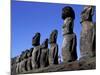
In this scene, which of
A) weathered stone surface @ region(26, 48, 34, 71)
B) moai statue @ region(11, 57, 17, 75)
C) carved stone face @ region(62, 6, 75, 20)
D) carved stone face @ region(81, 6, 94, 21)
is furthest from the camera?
carved stone face @ region(81, 6, 94, 21)

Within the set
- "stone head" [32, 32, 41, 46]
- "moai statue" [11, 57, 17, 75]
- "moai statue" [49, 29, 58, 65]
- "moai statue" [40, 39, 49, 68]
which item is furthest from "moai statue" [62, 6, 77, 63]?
"moai statue" [11, 57, 17, 75]

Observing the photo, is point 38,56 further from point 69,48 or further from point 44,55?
point 69,48

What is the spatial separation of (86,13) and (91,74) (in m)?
0.87

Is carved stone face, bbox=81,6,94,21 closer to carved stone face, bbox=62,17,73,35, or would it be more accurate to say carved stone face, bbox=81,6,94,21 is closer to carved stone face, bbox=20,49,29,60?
carved stone face, bbox=62,17,73,35

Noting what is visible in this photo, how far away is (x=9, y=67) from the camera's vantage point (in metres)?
2.72

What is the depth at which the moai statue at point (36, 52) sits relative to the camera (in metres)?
2.89

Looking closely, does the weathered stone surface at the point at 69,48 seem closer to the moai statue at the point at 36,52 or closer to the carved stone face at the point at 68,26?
the carved stone face at the point at 68,26

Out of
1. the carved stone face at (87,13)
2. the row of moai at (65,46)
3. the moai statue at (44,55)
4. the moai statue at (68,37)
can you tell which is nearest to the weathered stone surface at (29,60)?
the row of moai at (65,46)

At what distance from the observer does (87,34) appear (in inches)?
125

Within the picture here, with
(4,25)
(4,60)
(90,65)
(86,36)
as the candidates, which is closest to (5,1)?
(4,25)

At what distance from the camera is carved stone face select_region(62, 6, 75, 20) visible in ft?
9.93

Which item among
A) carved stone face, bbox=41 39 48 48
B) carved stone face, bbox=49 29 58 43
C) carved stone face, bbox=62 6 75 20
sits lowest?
carved stone face, bbox=41 39 48 48
